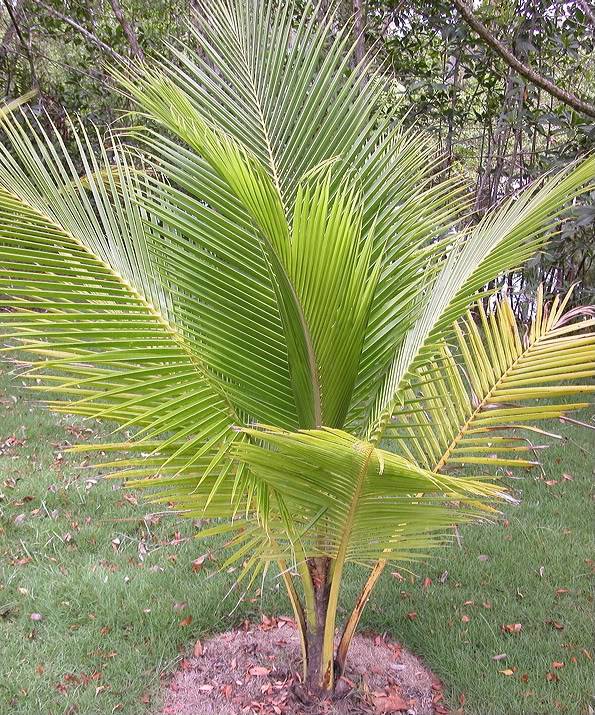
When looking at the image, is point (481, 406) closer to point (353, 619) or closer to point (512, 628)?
point (353, 619)

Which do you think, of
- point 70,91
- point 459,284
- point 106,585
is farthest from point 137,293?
point 70,91

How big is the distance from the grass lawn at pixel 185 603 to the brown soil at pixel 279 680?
0.24 feet

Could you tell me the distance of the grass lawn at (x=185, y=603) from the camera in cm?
216

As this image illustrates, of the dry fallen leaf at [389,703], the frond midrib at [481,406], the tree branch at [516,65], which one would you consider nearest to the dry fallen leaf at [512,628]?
the dry fallen leaf at [389,703]

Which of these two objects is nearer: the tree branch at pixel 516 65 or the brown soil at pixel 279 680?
the brown soil at pixel 279 680

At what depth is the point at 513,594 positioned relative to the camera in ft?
8.91

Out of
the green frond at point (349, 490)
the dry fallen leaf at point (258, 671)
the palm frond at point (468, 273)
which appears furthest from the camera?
the dry fallen leaf at point (258, 671)

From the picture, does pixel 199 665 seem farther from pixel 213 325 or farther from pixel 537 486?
pixel 537 486

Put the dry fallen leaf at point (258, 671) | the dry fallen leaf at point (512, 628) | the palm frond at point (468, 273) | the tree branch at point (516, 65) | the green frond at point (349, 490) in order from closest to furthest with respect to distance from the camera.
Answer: the green frond at point (349, 490) < the palm frond at point (468, 273) < the dry fallen leaf at point (258, 671) < the dry fallen leaf at point (512, 628) < the tree branch at point (516, 65)

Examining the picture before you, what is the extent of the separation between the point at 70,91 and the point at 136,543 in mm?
5139

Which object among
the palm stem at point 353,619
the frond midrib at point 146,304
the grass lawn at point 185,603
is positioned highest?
the frond midrib at point 146,304

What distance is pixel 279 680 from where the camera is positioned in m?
2.12

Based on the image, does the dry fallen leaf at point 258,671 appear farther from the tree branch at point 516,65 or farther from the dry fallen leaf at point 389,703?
the tree branch at point 516,65

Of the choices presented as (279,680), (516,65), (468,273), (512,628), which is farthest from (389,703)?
(516,65)
